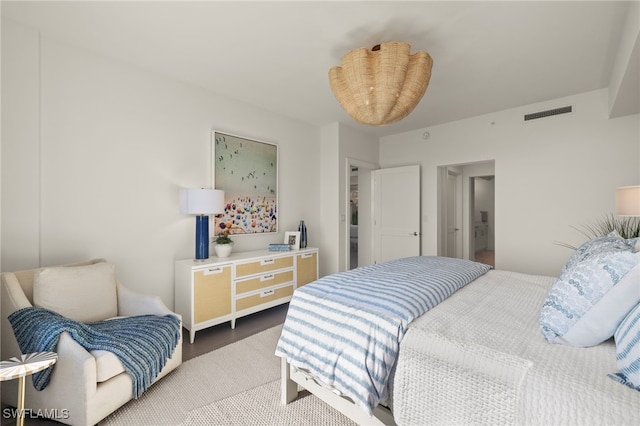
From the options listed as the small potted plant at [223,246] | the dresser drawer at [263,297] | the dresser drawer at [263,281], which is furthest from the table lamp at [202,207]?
the dresser drawer at [263,297]

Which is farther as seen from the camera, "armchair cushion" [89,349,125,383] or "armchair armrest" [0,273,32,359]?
"armchair armrest" [0,273,32,359]

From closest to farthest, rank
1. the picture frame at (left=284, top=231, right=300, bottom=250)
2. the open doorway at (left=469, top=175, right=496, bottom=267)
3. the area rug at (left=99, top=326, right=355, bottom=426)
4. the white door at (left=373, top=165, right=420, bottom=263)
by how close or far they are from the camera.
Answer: the area rug at (left=99, top=326, right=355, bottom=426)
the picture frame at (left=284, top=231, right=300, bottom=250)
the white door at (left=373, top=165, right=420, bottom=263)
the open doorway at (left=469, top=175, right=496, bottom=267)

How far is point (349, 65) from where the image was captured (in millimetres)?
2082

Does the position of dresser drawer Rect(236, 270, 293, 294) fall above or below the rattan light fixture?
below

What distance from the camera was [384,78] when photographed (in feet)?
6.55

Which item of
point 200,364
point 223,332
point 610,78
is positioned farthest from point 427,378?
point 610,78

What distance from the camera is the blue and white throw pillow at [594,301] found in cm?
101

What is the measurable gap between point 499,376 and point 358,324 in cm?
57

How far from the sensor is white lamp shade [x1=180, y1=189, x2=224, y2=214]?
2.80 metres

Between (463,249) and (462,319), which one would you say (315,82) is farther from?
(463,249)

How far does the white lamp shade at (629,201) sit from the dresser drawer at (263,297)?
3.24m

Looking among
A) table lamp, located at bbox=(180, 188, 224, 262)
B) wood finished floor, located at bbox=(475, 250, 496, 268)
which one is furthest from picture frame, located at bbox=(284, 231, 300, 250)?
wood finished floor, located at bbox=(475, 250, 496, 268)

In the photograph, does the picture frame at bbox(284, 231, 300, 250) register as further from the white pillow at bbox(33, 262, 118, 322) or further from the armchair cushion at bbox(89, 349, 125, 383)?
the armchair cushion at bbox(89, 349, 125, 383)

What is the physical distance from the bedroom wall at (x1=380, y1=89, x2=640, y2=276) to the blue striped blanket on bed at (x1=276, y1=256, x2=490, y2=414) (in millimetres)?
2513
